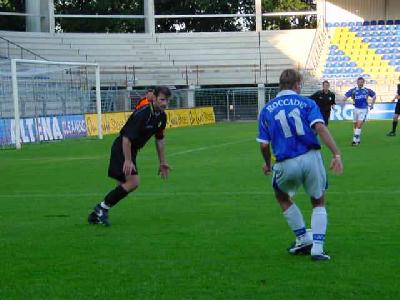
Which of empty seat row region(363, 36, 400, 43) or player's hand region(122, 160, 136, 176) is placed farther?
empty seat row region(363, 36, 400, 43)

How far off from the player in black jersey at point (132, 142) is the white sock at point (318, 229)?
8.53ft

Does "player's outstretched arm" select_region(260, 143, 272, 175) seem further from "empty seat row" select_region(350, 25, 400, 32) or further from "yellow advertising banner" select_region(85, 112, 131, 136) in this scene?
"empty seat row" select_region(350, 25, 400, 32)

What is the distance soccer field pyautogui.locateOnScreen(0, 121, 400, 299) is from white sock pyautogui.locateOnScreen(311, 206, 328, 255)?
5.7 inches

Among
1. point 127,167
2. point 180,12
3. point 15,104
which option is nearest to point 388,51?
point 180,12

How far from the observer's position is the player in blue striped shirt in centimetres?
716

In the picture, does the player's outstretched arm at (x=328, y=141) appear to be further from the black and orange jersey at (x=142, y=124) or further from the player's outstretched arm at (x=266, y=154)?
the black and orange jersey at (x=142, y=124)

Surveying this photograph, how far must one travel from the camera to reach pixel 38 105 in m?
29.1

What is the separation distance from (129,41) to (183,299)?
4944 cm

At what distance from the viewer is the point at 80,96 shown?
108 ft

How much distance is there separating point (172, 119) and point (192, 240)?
111 feet

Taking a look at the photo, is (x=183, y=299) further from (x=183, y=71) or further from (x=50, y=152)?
(x=183, y=71)

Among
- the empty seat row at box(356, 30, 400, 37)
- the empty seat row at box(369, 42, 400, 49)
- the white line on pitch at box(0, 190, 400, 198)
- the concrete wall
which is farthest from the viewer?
the concrete wall

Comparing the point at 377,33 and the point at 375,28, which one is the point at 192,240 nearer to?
the point at 377,33

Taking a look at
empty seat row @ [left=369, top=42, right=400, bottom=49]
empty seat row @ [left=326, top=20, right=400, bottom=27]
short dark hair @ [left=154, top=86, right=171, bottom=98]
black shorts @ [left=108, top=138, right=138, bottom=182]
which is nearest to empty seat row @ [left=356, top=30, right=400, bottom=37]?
empty seat row @ [left=369, top=42, right=400, bottom=49]
